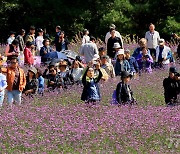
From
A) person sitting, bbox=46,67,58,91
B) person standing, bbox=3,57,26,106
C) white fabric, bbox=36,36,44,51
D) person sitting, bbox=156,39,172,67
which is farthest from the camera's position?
white fabric, bbox=36,36,44,51

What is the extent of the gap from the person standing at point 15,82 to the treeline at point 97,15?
60.7 ft

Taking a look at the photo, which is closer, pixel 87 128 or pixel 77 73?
pixel 87 128

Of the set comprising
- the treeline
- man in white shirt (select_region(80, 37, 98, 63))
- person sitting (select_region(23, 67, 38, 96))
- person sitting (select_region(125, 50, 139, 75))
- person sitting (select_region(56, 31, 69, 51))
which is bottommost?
person sitting (select_region(23, 67, 38, 96))

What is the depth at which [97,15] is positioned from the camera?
36.7 m

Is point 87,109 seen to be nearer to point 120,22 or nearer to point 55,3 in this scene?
point 120,22

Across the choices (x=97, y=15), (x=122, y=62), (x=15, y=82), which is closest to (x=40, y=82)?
(x=15, y=82)

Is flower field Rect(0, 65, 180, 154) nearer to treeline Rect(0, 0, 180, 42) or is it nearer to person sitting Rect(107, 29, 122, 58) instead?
person sitting Rect(107, 29, 122, 58)

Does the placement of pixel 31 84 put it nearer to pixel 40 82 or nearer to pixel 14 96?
pixel 40 82

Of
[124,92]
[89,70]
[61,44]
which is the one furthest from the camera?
[61,44]

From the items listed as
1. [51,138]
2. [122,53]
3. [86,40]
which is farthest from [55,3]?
[51,138]

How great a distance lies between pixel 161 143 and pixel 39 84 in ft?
21.6

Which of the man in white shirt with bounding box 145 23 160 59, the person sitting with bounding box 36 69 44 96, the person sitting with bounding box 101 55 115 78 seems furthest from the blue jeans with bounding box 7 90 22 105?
the man in white shirt with bounding box 145 23 160 59

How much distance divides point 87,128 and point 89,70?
3.14 m

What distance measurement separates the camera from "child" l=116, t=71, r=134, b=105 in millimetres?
15156
